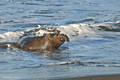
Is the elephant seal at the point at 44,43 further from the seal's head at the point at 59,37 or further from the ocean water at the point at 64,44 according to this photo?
the ocean water at the point at 64,44

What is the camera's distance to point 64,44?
8859mm

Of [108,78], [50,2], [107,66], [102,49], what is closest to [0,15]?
[50,2]

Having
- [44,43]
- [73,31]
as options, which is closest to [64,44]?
[44,43]

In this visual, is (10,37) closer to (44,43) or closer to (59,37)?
(44,43)

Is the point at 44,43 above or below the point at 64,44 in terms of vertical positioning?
above

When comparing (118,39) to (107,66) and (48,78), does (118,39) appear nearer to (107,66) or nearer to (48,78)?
(107,66)

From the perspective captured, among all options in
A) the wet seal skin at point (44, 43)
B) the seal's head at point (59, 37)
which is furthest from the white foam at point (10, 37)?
the seal's head at point (59, 37)

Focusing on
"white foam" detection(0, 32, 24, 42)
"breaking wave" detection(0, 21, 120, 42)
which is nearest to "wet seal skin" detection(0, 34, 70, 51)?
"white foam" detection(0, 32, 24, 42)

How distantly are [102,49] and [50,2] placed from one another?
488 inches

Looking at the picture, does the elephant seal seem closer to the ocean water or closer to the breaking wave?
the ocean water

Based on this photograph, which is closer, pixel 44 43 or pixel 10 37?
pixel 44 43

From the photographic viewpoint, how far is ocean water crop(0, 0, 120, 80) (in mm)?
5531

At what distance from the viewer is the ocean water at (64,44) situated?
553 cm

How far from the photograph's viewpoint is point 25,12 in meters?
15.5
